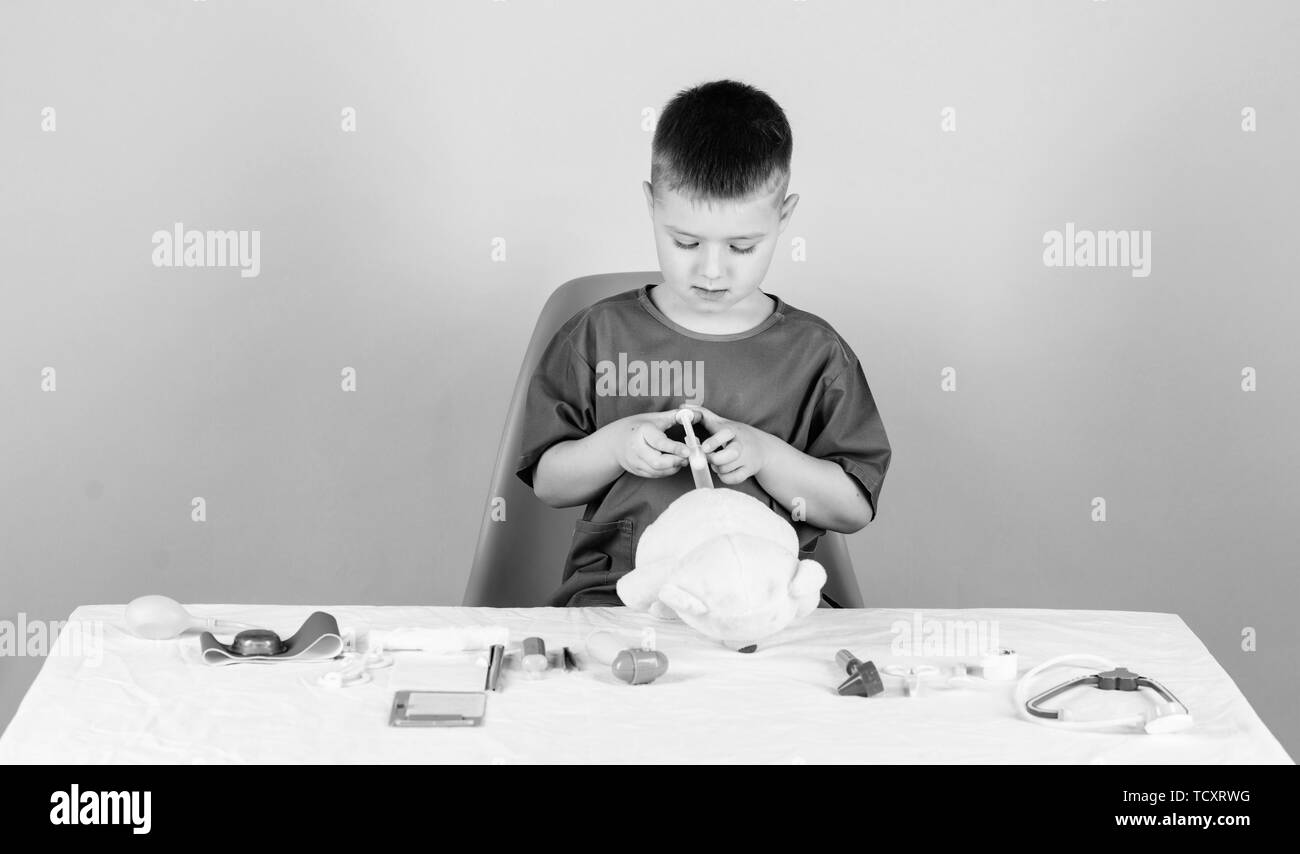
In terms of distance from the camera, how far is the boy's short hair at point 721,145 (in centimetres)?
135

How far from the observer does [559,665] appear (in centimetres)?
105

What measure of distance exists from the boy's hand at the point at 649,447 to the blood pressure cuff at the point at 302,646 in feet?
1.21

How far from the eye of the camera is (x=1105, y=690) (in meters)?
0.99

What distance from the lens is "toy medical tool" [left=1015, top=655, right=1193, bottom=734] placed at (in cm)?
91

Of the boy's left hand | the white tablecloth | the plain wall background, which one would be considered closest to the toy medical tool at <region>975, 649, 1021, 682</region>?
the white tablecloth

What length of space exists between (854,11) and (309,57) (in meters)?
0.77

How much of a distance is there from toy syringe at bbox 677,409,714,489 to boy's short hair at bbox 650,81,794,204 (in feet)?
0.71

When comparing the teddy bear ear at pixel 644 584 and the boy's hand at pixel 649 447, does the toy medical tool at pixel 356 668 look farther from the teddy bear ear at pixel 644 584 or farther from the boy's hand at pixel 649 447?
the boy's hand at pixel 649 447

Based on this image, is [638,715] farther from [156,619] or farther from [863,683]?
[156,619]

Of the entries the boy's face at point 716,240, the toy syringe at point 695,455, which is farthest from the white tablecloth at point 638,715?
the boy's face at point 716,240

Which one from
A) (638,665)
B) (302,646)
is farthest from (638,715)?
(302,646)

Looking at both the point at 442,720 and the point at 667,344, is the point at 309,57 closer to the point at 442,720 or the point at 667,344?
the point at 667,344
